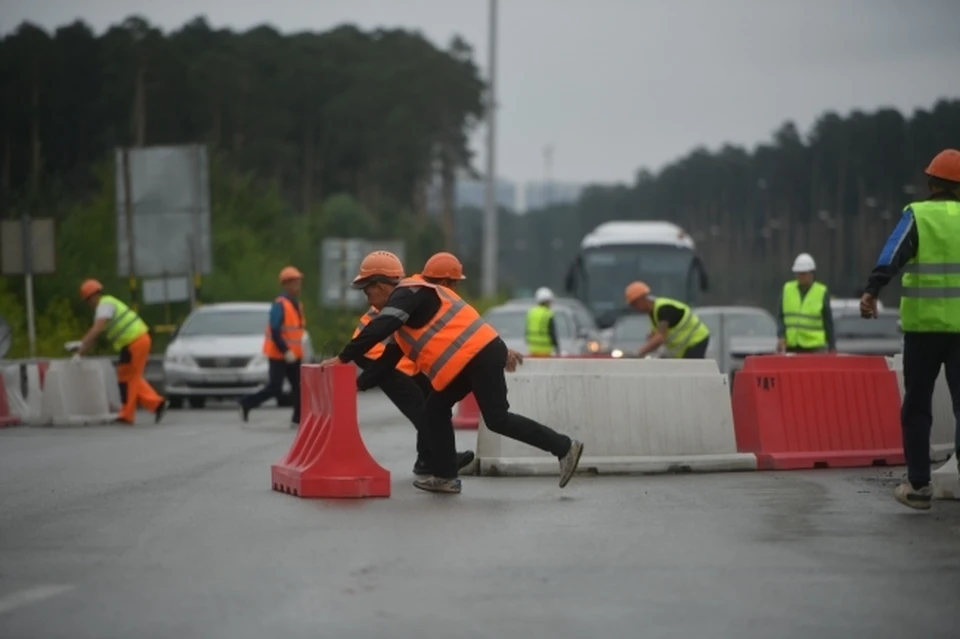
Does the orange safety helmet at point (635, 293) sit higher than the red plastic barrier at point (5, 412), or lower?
higher

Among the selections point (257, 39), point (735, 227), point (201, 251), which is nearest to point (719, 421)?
point (201, 251)

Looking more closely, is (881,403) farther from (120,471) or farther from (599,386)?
(120,471)

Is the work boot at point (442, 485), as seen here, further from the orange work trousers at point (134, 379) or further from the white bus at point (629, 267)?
the white bus at point (629, 267)

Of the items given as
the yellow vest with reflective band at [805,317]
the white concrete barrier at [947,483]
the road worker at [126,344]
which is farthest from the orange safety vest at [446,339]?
the road worker at [126,344]

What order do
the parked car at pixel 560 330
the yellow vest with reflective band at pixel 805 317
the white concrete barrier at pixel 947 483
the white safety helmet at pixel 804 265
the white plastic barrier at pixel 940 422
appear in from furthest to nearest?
the parked car at pixel 560 330 → the white safety helmet at pixel 804 265 → the yellow vest with reflective band at pixel 805 317 → the white plastic barrier at pixel 940 422 → the white concrete barrier at pixel 947 483

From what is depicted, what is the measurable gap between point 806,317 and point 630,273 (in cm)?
2644

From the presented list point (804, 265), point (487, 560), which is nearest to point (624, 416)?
point (487, 560)

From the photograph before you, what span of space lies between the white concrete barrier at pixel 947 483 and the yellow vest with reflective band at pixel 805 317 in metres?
8.92

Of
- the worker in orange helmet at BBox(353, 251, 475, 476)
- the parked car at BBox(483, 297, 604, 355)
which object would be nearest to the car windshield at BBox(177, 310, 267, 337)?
the parked car at BBox(483, 297, 604, 355)

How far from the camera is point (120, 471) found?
15305mm

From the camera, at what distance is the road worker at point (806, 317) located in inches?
813

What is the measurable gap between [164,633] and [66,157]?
253 feet

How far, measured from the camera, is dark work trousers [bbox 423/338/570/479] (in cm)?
1246

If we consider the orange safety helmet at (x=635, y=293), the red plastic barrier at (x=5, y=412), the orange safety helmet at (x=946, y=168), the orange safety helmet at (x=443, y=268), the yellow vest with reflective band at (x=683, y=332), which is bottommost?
the red plastic barrier at (x=5, y=412)
